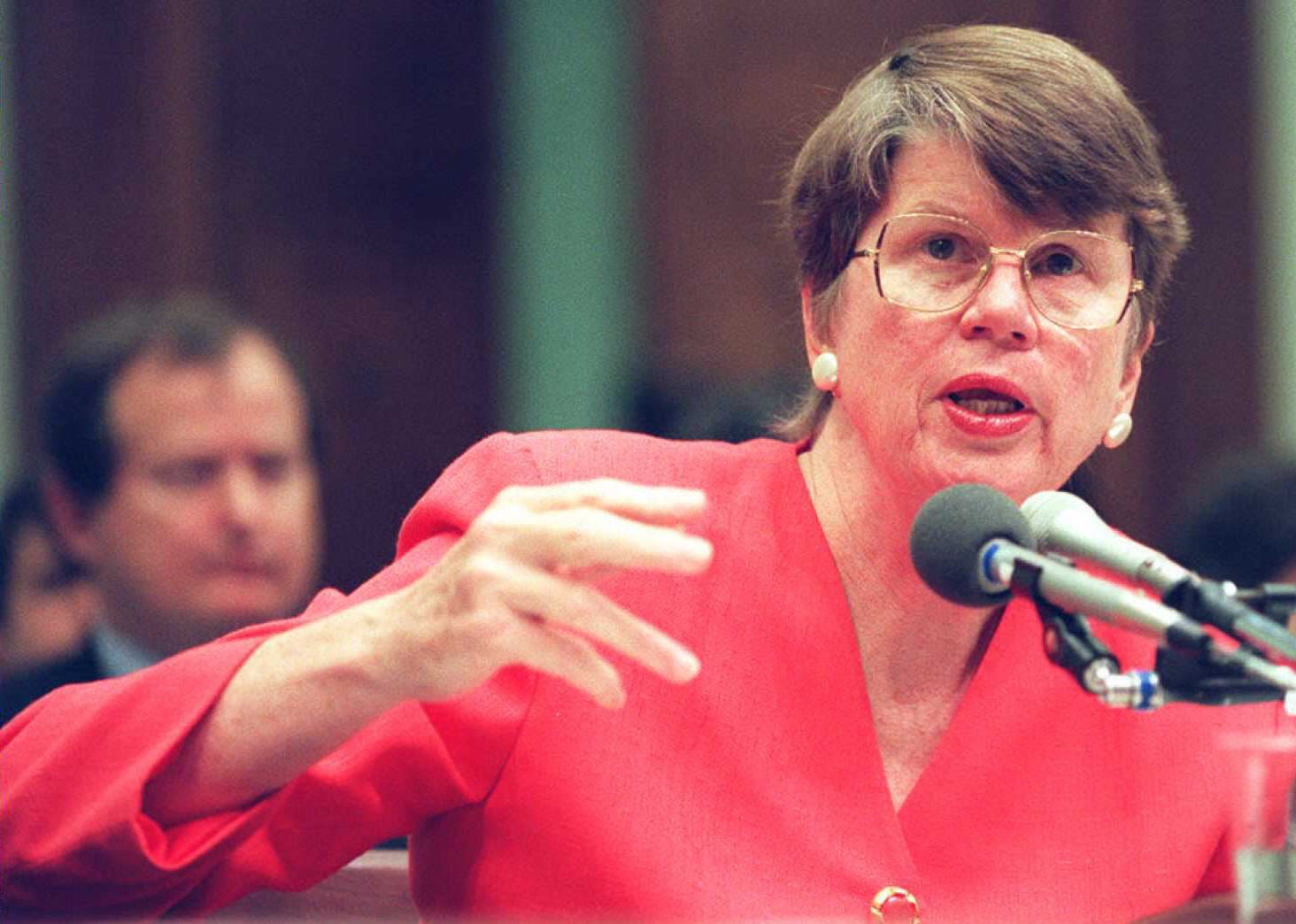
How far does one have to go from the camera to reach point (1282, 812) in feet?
5.16

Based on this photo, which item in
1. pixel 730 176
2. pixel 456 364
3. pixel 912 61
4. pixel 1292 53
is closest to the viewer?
pixel 912 61

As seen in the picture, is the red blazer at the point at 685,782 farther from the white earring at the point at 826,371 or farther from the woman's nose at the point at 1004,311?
the woman's nose at the point at 1004,311

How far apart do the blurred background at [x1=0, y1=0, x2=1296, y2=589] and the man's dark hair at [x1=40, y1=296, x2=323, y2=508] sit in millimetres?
1164

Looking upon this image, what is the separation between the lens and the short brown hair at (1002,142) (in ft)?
6.91

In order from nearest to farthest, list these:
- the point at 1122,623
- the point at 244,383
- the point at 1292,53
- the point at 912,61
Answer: the point at 1122,623 → the point at 912,61 → the point at 244,383 → the point at 1292,53

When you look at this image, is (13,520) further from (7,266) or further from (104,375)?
(7,266)

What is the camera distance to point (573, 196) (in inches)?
219

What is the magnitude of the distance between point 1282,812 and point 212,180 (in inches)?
164

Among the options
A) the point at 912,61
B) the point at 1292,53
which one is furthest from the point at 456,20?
the point at 912,61

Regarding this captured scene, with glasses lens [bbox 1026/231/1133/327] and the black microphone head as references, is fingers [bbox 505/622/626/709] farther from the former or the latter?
glasses lens [bbox 1026/231/1133/327]

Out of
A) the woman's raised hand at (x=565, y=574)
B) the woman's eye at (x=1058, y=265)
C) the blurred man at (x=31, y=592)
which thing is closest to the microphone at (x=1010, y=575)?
the woman's raised hand at (x=565, y=574)

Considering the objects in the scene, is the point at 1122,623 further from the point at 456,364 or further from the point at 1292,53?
the point at 456,364

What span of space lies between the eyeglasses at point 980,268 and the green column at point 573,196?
11.0ft

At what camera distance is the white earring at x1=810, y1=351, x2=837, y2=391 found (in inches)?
88.4
